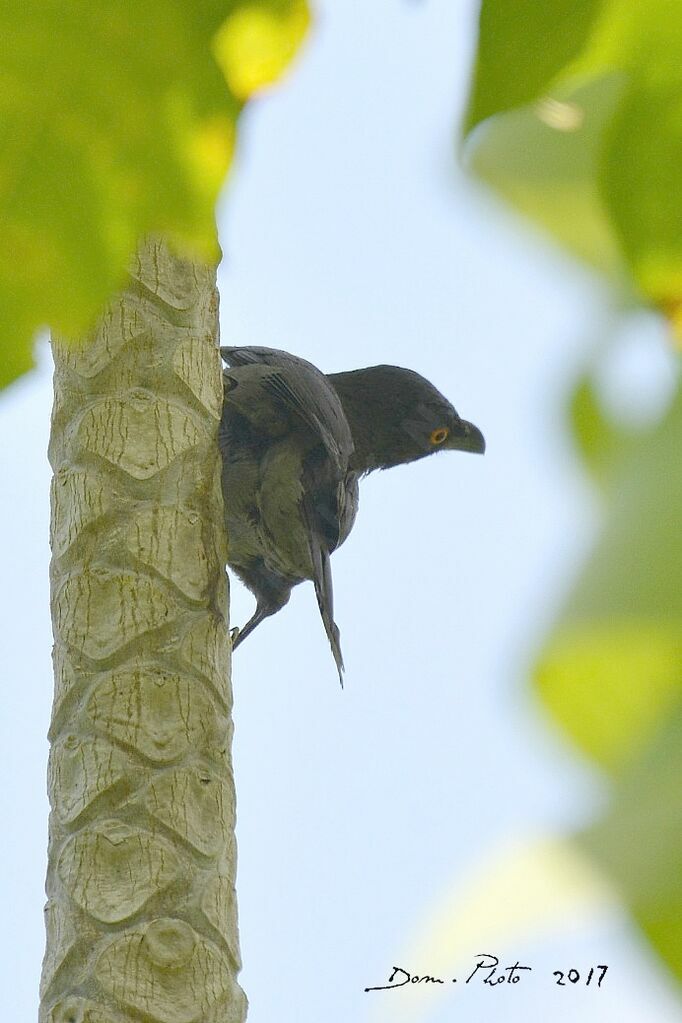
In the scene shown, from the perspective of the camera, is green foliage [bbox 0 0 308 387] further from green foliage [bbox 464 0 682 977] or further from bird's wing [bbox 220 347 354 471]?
bird's wing [bbox 220 347 354 471]

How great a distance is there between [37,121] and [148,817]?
1.46 m

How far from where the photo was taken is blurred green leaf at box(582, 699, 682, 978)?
297 mm

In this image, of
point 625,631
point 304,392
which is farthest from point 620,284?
point 304,392

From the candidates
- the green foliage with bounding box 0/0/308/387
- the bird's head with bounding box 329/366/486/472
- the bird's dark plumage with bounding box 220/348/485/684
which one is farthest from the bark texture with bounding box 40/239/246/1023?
the green foliage with bounding box 0/0/308/387

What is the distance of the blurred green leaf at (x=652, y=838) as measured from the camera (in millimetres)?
297

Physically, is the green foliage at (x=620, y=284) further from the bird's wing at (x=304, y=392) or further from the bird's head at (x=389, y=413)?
the bird's head at (x=389, y=413)

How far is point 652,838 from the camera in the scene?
0.98ft

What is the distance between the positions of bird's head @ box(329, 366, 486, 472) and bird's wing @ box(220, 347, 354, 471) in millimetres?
380

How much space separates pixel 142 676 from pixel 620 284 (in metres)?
1.51

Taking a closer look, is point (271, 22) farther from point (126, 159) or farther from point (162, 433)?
point (162, 433)

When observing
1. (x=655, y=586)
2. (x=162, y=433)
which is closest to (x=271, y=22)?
(x=655, y=586)

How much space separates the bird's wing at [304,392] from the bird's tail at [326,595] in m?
0.23

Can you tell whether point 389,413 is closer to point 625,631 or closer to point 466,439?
point 466,439

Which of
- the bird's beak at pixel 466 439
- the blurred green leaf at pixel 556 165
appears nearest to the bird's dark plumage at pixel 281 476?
the bird's beak at pixel 466 439
